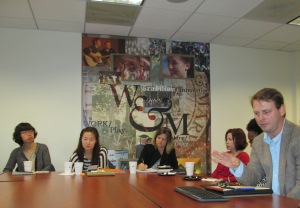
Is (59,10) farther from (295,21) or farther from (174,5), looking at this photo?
(295,21)

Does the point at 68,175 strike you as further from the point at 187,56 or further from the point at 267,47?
the point at 267,47

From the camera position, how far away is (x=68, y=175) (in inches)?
102

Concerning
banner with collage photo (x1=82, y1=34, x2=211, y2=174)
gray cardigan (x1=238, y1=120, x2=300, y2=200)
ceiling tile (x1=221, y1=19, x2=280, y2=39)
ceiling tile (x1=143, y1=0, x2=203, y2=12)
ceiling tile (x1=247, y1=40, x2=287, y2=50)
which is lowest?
gray cardigan (x1=238, y1=120, x2=300, y2=200)

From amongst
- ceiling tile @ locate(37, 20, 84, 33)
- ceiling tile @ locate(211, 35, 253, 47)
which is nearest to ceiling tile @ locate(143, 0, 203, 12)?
ceiling tile @ locate(37, 20, 84, 33)

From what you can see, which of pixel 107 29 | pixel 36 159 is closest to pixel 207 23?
pixel 107 29

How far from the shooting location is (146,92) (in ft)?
15.2

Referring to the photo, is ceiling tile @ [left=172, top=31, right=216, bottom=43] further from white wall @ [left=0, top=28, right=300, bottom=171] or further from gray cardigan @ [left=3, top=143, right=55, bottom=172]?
gray cardigan @ [left=3, top=143, right=55, bottom=172]

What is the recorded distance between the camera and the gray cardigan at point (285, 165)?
5.77ft

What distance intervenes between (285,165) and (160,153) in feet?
6.77

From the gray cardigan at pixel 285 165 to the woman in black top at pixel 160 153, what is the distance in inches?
68.8

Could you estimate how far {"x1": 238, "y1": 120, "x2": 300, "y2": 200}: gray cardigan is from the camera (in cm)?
176

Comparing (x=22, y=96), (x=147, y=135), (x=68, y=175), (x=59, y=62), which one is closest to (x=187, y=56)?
(x=147, y=135)

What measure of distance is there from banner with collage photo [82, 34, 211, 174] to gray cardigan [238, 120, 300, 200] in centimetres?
271

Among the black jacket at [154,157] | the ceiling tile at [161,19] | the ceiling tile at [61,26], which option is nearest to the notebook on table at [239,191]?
the black jacket at [154,157]
